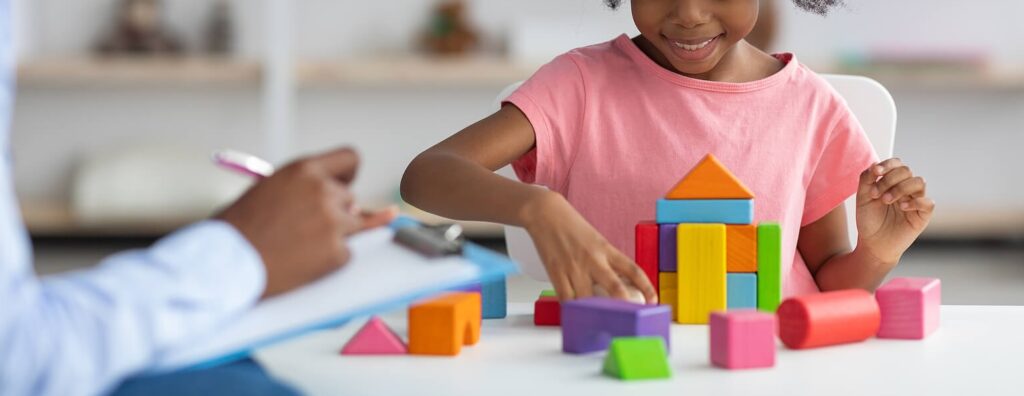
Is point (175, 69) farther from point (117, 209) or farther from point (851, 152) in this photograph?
point (851, 152)

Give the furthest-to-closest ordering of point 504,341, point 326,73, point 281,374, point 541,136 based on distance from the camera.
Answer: point 326,73
point 541,136
point 504,341
point 281,374

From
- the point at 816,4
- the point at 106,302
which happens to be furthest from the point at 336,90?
the point at 106,302

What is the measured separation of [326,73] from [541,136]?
2.78m

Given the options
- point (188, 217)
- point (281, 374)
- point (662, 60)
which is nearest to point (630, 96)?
point (662, 60)

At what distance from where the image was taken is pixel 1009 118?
4109 millimetres

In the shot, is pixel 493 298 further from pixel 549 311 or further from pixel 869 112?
pixel 869 112

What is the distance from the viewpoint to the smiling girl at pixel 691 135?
3.93 ft

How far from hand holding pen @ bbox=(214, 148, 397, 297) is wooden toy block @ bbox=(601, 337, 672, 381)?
0.18 metres

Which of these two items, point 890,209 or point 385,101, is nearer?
point 890,209

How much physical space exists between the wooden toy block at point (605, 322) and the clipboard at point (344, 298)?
11cm

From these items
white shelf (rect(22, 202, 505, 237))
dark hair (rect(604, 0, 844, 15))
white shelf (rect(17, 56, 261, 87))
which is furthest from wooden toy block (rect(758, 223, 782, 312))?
white shelf (rect(17, 56, 261, 87))

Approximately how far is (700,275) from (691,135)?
0.38 m

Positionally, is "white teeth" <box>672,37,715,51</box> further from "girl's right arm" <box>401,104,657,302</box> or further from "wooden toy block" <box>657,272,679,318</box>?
"wooden toy block" <box>657,272,679,318</box>

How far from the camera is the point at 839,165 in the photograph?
50.3 inches
